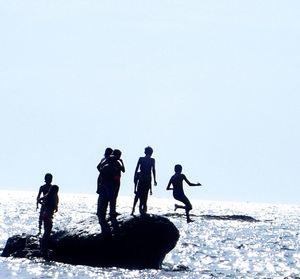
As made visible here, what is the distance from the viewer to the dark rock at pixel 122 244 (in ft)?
93.8

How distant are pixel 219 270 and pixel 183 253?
11.1 m

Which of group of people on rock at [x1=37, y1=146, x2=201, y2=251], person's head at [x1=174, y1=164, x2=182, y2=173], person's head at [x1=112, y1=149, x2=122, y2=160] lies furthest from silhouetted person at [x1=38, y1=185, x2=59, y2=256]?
person's head at [x1=174, y1=164, x2=182, y2=173]

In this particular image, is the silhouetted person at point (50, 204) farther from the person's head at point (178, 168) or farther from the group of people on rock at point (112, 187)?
the person's head at point (178, 168)

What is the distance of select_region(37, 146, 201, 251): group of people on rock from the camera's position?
2762 centimetres

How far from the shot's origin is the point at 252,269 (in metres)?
37.3

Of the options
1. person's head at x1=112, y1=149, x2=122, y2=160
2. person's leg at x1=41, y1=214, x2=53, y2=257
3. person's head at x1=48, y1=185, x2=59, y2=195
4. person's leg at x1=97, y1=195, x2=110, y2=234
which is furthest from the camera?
person's leg at x1=41, y1=214, x2=53, y2=257

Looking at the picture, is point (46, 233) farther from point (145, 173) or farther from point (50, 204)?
point (145, 173)

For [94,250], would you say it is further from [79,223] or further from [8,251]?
[8,251]

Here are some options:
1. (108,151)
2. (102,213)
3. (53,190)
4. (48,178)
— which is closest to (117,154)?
(108,151)

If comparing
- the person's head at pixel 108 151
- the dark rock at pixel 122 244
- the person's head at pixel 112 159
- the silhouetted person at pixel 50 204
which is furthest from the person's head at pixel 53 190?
the person's head at pixel 112 159

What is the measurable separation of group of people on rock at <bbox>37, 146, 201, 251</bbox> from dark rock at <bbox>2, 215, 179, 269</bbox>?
462 millimetres

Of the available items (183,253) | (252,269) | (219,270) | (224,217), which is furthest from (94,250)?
(224,217)

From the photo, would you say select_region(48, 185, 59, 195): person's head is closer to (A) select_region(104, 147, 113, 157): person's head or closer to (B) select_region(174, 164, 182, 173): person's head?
(A) select_region(104, 147, 113, 157): person's head

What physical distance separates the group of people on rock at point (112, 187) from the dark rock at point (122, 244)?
46cm
